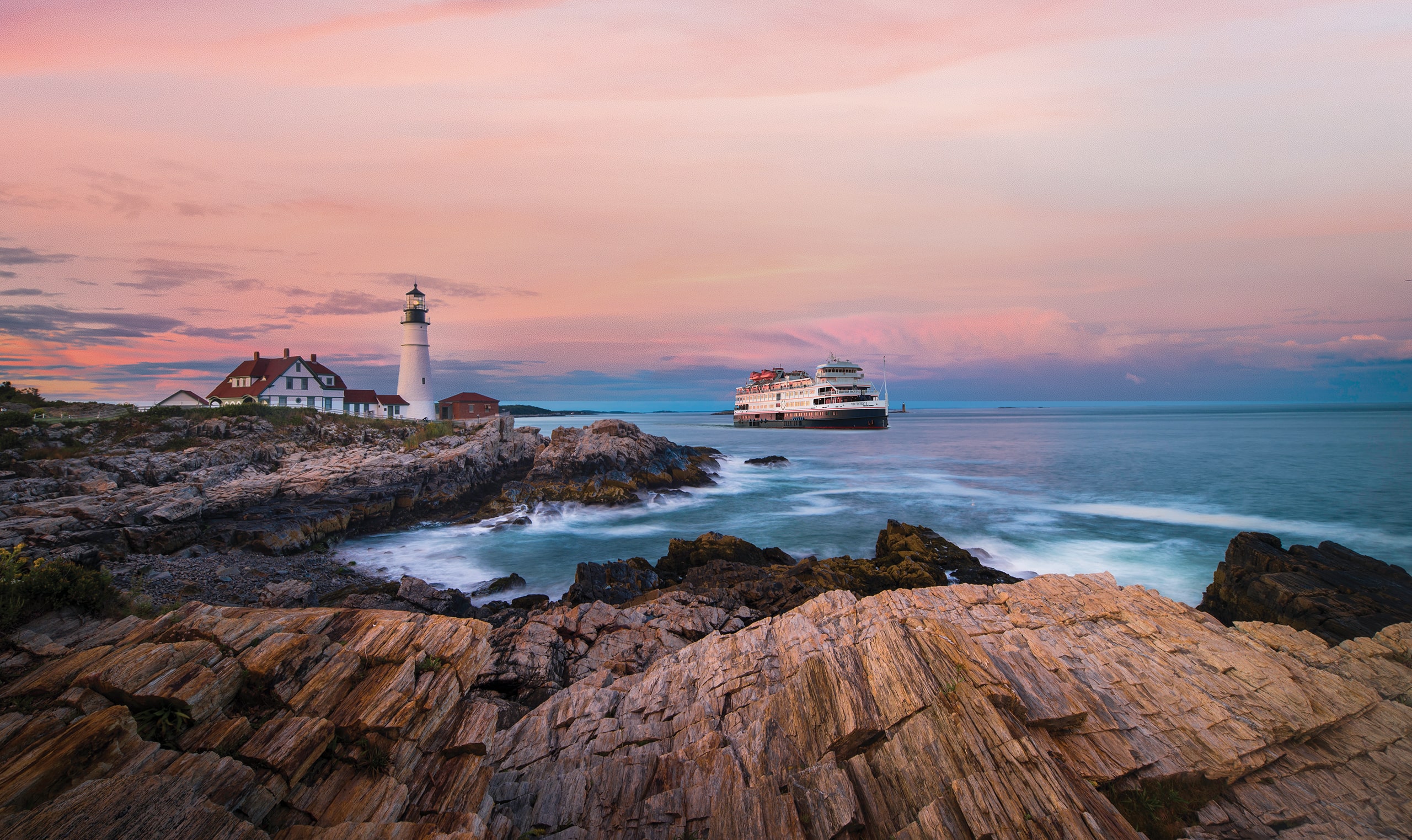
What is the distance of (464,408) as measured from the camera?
171 ft

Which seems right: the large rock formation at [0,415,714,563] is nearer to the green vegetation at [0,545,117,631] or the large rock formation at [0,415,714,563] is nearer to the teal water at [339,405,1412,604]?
the teal water at [339,405,1412,604]

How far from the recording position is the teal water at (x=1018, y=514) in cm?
2003

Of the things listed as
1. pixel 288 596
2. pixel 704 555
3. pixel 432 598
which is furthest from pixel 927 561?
pixel 288 596

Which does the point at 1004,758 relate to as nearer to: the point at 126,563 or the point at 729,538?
the point at 729,538

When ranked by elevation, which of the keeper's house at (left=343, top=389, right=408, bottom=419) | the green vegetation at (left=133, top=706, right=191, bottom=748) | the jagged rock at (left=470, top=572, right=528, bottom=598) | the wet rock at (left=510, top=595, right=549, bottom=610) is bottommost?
the jagged rock at (left=470, top=572, right=528, bottom=598)

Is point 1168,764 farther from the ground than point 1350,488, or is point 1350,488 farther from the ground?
point 1168,764

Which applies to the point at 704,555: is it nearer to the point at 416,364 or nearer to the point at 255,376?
the point at 416,364

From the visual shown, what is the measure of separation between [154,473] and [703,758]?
28100mm

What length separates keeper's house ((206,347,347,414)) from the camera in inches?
1688

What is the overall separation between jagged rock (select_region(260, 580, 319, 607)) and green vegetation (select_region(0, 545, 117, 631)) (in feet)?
17.0

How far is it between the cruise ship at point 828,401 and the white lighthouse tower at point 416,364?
5357cm

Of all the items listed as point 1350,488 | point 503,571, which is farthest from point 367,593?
point 1350,488

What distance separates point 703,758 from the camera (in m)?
5.82

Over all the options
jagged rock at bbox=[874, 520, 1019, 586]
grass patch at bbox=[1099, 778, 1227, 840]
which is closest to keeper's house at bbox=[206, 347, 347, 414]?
jagged rock at bbox=[874, 520, 1019, 586]
